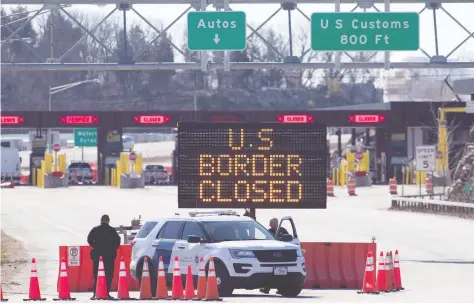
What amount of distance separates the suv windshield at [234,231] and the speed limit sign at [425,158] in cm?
3086

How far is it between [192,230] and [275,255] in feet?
5.72

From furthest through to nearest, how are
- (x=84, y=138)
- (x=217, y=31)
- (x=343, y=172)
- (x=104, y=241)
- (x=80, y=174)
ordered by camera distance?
1. (x=84, y=138)
2. (x=80, y=174)
3. (x=343, y=172)
4. (x=217, y=31)
5. (x=104, y=241)

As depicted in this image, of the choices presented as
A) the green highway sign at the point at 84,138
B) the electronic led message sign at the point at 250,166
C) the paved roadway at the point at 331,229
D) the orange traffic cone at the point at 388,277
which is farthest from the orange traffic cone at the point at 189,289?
the green highway sign at the point at 84,138

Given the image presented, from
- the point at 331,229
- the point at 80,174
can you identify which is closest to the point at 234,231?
the point at 331,229

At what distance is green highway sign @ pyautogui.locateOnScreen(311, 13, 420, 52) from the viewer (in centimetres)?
3616

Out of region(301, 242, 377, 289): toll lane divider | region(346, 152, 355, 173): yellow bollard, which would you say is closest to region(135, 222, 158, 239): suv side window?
region(301, 242, 377, 289): toll lane divider

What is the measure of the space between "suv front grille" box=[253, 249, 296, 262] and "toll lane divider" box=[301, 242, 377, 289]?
333 centimetres

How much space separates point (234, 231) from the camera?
73.9 feet

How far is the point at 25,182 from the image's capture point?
99250 millimetres

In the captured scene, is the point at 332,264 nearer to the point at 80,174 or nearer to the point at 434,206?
the point at 434,206

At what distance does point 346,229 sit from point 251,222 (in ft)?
68.3

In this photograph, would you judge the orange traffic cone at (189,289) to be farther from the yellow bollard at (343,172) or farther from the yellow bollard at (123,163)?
the yellow bollard at (343,172)

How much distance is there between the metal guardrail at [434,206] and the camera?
157ft

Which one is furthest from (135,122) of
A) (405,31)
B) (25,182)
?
(405,31)
